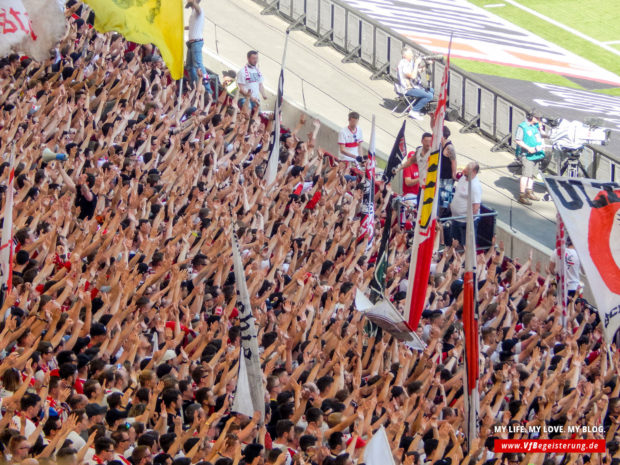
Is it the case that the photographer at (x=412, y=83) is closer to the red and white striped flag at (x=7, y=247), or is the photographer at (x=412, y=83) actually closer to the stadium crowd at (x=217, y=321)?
the stadium crowd at (x=217, y=321)

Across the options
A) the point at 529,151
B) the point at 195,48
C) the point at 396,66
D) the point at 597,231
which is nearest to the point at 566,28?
the point at 396,66

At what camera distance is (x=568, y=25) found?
1385 inches

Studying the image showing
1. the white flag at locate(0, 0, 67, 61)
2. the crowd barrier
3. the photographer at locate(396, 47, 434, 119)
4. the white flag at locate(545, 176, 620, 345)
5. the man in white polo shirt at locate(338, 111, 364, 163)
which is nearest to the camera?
the white flag at locate(545, 176, 620, 345)

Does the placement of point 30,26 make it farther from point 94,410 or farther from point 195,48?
point 94,410

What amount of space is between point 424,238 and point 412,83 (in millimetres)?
11068

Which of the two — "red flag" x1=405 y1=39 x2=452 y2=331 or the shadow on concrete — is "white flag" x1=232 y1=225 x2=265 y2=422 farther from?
the shadow on concrete

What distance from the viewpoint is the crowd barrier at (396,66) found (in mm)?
19363

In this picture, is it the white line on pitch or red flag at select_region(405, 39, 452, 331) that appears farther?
the white line on pitch

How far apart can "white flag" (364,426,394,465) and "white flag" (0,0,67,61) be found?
251 inches

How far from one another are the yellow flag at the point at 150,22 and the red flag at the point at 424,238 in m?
2.44

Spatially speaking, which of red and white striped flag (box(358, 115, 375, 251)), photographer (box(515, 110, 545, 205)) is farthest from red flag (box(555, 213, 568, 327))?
photographer (box(515, 110, 545, 205))

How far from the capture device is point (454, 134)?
66.7 feet

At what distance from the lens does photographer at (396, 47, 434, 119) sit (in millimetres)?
20344

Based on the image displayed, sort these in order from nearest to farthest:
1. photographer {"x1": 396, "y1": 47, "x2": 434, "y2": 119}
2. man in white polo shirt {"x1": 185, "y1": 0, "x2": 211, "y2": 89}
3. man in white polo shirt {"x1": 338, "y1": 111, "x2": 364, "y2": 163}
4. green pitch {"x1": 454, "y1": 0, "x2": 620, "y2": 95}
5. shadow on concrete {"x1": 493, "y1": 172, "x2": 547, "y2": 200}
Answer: man in white polo shirt {"x1": 338, "y1": 111, "x2": 364, "y2": 163} < man in white polo shirt {"x1": 185, "y1": 0, "x2": 211, "y2": 89} < shadow on concrete {"x1": 493, "y1": 172, "x2": 547, "y2": 200} < photographer {"x1": 396, "y1": 47, "x2": 434, "y2": 119} < green pitch {"x1": 454, "y1": 0, "x2": 620, "y2": 95}
